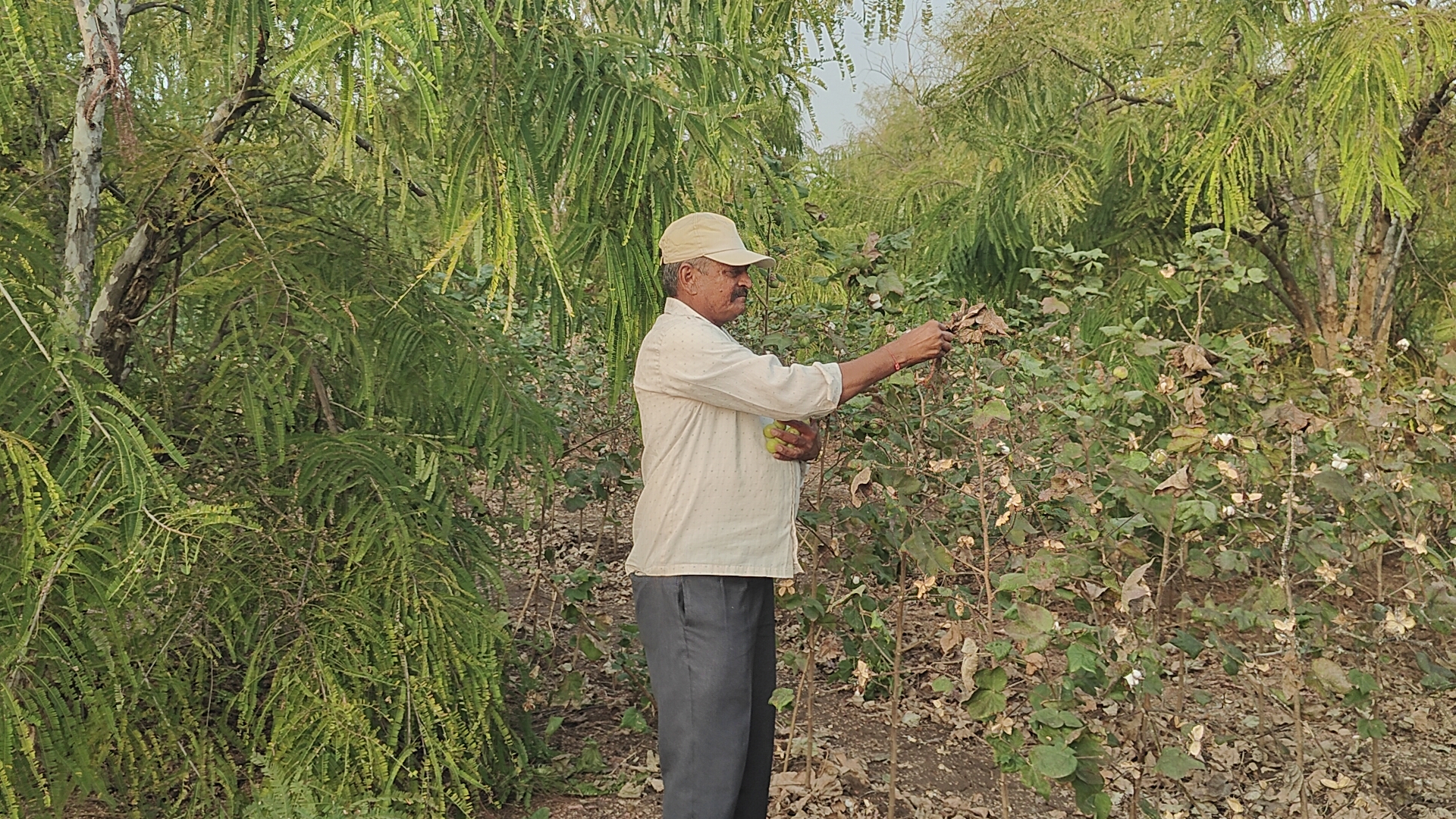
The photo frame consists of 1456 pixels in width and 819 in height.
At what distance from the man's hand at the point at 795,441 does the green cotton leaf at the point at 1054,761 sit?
2.51ft

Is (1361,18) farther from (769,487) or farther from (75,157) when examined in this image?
(75,157)

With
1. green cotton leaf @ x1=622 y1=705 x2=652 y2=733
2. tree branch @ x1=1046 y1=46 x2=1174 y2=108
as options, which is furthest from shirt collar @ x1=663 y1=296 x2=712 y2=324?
tree branch @ x1=1046 y1=46 x2=1174 y2=108

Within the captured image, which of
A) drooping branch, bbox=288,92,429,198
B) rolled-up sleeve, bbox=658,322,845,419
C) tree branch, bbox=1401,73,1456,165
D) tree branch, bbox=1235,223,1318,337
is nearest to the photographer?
rolled-up sleeve, bbox=658,322,845,419

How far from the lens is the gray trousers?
91.4 inches

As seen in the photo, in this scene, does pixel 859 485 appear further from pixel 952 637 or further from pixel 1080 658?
pixel 1080 658

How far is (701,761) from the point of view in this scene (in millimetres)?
2340

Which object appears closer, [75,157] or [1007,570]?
[75,157]

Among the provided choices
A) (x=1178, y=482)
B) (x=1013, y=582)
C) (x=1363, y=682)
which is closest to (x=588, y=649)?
(x=1013, y=582)

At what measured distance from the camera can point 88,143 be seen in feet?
8.11

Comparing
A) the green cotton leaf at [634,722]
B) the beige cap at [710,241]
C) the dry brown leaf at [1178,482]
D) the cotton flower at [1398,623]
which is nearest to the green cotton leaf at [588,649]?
the green cotton leaf at [634,722]

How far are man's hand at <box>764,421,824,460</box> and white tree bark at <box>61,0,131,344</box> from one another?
1.50 meters

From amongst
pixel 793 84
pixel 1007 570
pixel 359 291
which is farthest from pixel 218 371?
pixel 1007 570

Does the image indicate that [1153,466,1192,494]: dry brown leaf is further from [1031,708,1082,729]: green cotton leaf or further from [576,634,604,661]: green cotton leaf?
[576,634,604,661]: green cotton leaf

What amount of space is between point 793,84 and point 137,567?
168 centimetres
